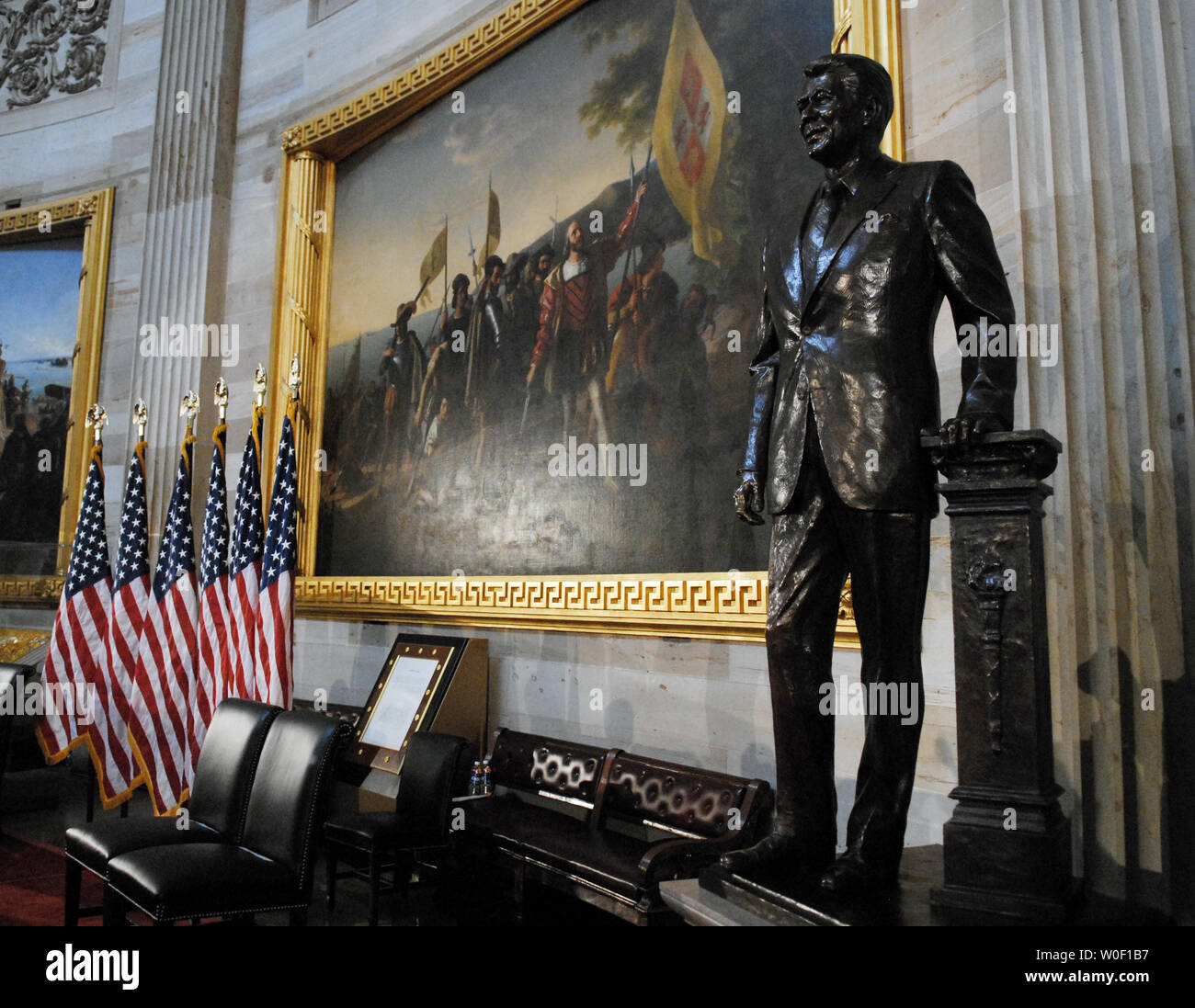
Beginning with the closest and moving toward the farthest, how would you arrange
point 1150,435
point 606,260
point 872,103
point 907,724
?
point 907,724 → point 872,103 → point 1150,435 → point 606,260

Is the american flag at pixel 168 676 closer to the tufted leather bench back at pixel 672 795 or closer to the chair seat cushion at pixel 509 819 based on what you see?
the chair seat cushion at pixel 509 819

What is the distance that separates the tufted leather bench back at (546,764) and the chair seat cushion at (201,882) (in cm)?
162

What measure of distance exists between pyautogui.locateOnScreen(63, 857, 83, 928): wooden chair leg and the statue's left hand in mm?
4228

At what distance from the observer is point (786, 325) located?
9.22 feet

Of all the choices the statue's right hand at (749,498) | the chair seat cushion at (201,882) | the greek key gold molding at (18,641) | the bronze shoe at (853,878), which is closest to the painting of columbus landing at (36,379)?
the greek key gold molding at (18,641)

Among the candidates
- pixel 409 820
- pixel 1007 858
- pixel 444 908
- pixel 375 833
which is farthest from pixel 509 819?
pixel 1007 858

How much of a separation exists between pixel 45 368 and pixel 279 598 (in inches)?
237

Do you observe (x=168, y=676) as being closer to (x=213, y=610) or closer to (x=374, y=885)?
(x=213, y=610)

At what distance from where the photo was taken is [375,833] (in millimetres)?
4844

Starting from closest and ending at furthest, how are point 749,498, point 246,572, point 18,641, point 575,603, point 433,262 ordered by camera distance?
1. point 749,498
2. point 575,603
3. point 246,572
4. point 433,262
5. point 18,641

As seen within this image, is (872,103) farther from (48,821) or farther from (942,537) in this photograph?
(48,821)

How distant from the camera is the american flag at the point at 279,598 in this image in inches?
244

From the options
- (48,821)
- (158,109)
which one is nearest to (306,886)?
(48,821)
